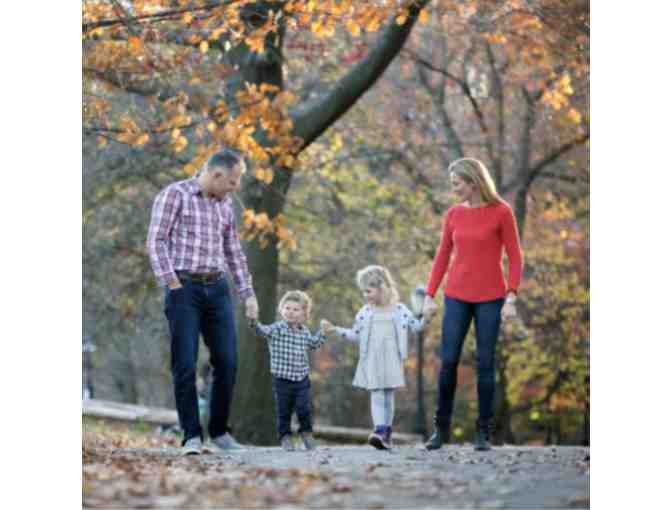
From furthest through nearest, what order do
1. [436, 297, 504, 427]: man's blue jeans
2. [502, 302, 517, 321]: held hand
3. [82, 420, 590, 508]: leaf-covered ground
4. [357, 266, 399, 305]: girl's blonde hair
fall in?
[357, 266, 399, 305]: girl's blonde hair
[436, 297, 504, 427]: man's blue jeans
[502, 302, 517, 321]: held hand
[82, 420, 590, 508]: leaf-covered ground

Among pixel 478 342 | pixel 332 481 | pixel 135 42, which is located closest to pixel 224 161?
pixel 135 42

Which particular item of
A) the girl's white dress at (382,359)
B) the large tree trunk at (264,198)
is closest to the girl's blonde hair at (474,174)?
the girl's white dress at (382,359)

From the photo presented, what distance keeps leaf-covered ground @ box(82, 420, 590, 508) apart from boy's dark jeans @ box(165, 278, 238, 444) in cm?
29

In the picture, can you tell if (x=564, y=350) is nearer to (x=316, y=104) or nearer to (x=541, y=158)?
(x=541, y=158)

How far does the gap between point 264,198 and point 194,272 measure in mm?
3855

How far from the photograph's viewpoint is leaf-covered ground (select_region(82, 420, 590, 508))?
4.66 metres

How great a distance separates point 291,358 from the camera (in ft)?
22.6

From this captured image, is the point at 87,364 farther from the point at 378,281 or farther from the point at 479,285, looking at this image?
the point at 479,285

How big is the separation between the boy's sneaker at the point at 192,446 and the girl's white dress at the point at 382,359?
1103 mm

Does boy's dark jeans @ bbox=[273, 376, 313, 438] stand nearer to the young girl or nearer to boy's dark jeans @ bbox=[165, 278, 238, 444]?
the young girl

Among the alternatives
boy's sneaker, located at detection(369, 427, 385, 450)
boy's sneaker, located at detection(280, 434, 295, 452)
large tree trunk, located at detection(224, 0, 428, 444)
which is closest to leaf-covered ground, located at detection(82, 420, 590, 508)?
boy's sneaker, located at detection(369, 427, 385, 450)

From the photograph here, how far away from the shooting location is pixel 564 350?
15.6 meters
